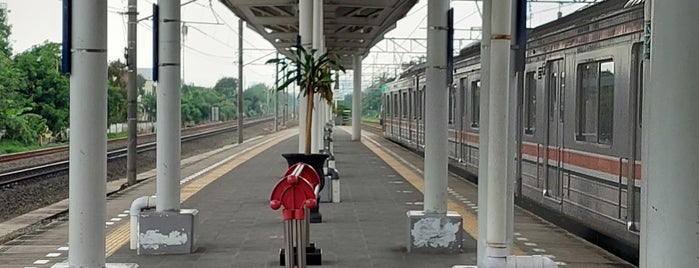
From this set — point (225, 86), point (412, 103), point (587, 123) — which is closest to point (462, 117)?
point (587, 123)

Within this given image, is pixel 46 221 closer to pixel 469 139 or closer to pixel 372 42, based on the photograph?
pixel 469 139

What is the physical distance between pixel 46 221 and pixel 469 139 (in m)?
7.43

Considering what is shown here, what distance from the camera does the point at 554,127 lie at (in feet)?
31.0

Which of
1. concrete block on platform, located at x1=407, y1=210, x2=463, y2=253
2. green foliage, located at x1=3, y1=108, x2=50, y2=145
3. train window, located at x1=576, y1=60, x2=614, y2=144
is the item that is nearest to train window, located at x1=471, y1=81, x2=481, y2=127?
train window, located at x1=576, y1=60, x2=614, y2=144

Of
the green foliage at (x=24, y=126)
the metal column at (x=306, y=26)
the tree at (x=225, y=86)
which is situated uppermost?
the tree at (x=225, y=86)

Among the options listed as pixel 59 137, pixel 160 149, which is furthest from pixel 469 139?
pixel 59 137

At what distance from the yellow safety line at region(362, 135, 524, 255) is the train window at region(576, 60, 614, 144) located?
4.63 ft

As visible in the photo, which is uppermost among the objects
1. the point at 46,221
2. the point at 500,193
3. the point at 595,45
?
the point at 595,45

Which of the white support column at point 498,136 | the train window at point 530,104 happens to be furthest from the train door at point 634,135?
the train window at point 530,104

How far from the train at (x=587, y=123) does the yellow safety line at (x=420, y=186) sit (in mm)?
842

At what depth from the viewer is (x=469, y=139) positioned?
14.9 m

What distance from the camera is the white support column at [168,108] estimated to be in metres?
7.81

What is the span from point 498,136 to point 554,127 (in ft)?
14.2

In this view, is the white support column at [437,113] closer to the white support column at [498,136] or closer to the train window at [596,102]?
the train window at [596,102]
